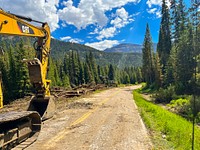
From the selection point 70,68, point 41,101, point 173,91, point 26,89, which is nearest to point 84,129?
point 41,101

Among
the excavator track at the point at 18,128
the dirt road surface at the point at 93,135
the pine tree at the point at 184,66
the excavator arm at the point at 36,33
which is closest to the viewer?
the excavator track at the point at 18,128

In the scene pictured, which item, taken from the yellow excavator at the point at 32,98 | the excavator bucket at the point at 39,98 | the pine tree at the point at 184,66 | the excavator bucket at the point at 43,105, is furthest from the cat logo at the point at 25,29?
the pine tree at the point at 184,66

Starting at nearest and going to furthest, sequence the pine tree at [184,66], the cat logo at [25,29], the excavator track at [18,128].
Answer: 1. the excavator track at [18,128]
2. the cat logo at [25,29]
3. the pine tree at [184,66]

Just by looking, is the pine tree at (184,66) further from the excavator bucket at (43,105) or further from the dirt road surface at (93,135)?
the excavator bucket at (43,105)

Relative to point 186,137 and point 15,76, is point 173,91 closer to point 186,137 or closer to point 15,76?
point 186,137

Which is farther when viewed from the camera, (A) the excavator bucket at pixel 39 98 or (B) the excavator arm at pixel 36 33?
(A) the excavator bucket at pixel 39 98

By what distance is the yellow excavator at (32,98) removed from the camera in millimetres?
6285

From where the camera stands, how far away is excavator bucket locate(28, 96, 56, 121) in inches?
489

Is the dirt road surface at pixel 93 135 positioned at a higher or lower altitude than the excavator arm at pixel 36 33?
lower

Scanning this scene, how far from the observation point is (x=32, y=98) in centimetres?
1270

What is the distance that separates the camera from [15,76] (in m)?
47.2

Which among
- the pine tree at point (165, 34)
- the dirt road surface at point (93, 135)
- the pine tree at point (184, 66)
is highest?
the pine tree at point (165, 34)

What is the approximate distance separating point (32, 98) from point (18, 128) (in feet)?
20.5

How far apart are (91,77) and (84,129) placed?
3183 inches
